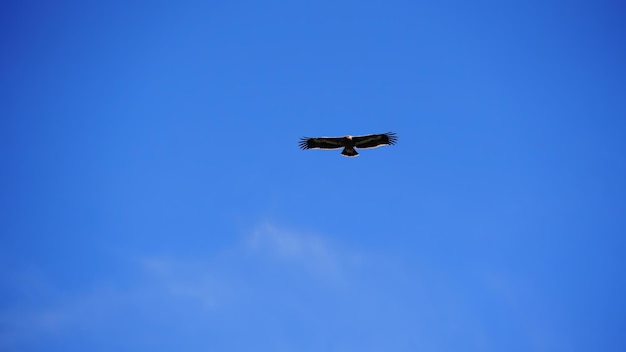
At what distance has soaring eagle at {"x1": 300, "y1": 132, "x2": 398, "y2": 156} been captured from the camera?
3991cm

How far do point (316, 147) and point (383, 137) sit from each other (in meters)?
4.59

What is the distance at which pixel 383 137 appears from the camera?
131 ft

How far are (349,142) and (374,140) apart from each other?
1690mm

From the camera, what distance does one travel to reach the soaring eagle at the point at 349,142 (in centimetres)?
3991

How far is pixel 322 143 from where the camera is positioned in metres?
40.5

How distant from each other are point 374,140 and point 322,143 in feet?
11.6

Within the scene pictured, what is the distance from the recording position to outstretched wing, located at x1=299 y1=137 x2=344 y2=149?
132ft

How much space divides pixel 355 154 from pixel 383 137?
2.20 metres

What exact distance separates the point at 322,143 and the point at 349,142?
185 cm

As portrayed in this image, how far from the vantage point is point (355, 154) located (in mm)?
40281

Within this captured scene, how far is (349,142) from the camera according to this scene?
4016 centimetres

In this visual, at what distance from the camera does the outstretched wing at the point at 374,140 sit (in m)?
39.8

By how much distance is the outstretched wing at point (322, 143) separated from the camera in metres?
40.2

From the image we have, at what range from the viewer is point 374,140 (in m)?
40.1
